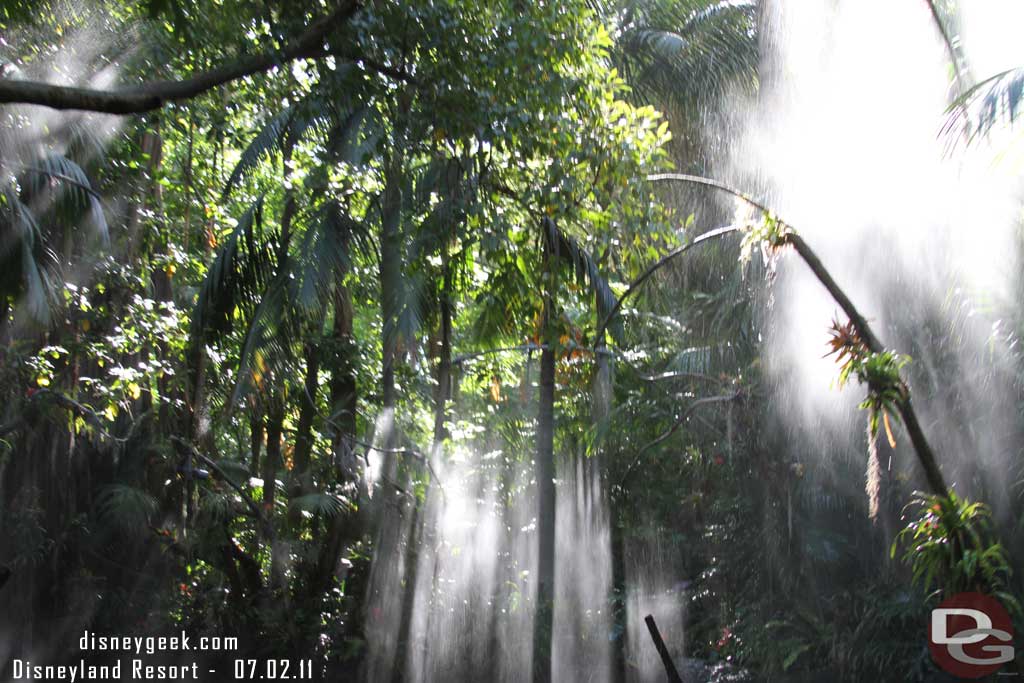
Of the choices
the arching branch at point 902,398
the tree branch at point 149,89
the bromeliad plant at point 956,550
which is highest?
the tree branch at point 149,89

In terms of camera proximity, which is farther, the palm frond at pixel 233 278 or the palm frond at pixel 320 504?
the palm frond at pixel 320 504

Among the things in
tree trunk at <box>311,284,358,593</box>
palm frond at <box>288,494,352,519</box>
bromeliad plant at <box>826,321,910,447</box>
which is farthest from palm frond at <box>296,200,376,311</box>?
bromeliad plant at <box>826,321,910,447</box>

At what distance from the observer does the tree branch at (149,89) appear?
3.77m

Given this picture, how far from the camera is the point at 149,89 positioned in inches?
168

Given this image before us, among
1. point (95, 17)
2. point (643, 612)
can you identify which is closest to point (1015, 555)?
point (643, 612)

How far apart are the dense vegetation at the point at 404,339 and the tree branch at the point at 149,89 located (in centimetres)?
7

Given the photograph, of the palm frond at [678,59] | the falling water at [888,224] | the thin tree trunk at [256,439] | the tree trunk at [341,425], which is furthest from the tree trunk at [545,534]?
the thin tree trunk at [256,439]

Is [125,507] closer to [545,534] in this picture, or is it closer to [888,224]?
[545,534]

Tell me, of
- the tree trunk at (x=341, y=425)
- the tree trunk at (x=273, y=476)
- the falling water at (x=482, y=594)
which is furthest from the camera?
the tree trunk at (x=273, y=476)

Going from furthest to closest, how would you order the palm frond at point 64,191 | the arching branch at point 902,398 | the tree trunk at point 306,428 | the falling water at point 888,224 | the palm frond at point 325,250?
1. the tree trunk at point 306,428
2. the palm frond at point 325,250
3. the palm frond at point 64,191
4. the falling water at point 888,224
5. the arching branch at point 902,398

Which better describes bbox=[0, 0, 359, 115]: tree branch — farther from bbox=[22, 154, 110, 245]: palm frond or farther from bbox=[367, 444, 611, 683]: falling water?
bbox=[367, 444, 611, 683]: falling water

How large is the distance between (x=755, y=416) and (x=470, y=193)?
5727mm

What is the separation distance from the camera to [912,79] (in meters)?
8.47

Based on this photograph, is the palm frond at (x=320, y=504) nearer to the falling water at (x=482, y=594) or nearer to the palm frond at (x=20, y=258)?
the falling water at (x=482, y=594)
